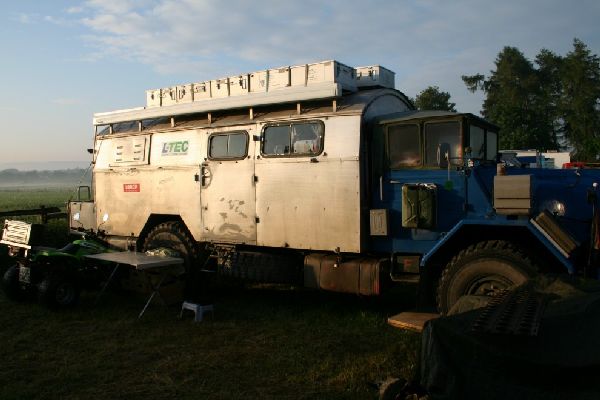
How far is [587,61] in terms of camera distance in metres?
46.5

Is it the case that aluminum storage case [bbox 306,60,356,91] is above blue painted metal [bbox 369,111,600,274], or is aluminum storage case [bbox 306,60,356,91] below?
above

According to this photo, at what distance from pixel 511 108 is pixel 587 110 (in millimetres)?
14032

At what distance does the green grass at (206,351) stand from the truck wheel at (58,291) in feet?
0.55

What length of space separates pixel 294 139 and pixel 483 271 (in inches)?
132

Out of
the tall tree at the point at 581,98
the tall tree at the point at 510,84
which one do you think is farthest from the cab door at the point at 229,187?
the tall tree at the point at 581,98

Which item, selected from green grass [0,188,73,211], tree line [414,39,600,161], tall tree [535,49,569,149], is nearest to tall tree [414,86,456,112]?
tree line [414,39,600,161]

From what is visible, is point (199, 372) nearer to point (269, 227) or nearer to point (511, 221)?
point (269, 227)

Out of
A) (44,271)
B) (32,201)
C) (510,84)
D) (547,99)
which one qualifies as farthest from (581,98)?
(32,201)

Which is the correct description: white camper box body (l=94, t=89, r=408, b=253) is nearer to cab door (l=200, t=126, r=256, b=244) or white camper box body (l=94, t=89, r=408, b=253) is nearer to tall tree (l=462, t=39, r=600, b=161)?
cab door (l=200, t=126, r=256, b=244)

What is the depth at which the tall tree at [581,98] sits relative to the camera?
45562mm

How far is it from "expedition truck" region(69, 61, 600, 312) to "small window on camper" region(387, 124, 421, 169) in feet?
0.05

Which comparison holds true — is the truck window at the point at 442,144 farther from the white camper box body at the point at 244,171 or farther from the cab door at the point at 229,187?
the cab door at the point at 229,187

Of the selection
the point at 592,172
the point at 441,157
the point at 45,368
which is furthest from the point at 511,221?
the point at 45,368

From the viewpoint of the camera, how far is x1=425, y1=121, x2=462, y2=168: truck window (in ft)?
22.4
